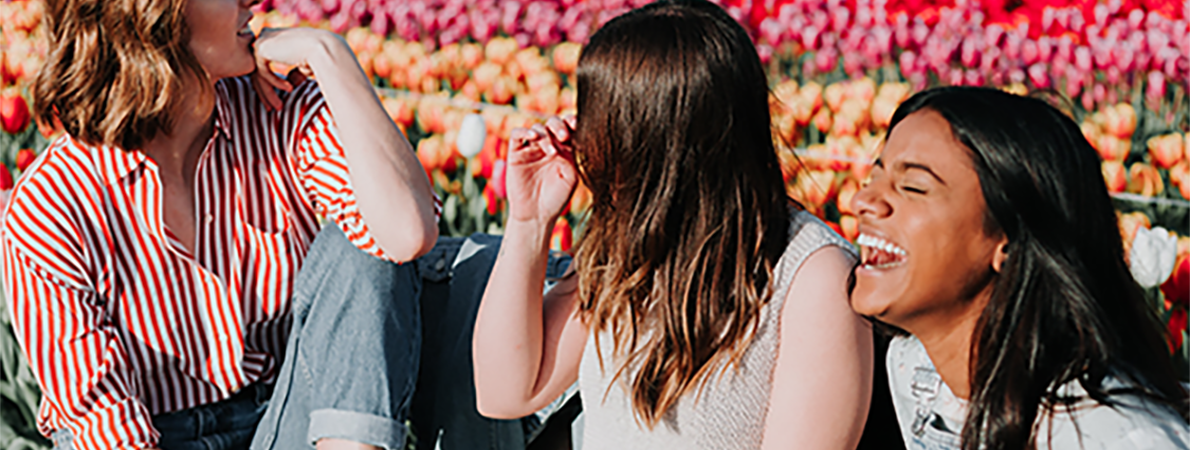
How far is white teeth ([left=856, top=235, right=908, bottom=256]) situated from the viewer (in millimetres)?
1562

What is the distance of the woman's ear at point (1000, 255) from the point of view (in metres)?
1.51

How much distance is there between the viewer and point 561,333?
79.4 inches

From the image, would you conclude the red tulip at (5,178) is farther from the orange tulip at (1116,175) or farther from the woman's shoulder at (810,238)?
the orange tulip at (1116,175)

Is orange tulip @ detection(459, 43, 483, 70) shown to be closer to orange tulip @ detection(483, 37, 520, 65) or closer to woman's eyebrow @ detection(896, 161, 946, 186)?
orange tulip @ detection(483, 37, 520, 65)

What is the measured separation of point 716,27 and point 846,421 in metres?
A: 0.67

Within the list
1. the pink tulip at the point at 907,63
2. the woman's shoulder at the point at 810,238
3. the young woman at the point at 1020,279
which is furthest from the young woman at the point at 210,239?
the pink tulip at the point at 907,63

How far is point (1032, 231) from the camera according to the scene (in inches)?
58.1

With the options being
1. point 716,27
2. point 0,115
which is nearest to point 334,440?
point 716,27

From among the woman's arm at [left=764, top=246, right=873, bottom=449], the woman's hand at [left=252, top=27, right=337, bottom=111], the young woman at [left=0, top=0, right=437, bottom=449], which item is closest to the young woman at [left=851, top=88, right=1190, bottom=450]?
the woman's arm at [left=764, top=246, right=873, bottom=449]

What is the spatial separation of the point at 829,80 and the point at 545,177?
50.5 inches

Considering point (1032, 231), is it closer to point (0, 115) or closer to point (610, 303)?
point (610, 303)

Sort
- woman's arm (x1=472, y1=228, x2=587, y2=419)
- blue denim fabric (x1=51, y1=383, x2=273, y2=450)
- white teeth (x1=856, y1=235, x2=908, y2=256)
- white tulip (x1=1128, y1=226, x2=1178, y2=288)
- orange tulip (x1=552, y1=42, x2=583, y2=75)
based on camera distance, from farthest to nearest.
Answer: orange tulip (x1=552, y1=42, x2=583, y2=75) < white tulip (x1=1128, y1=226, x2=1178, y2=288) < blue denim fabric (x1=51, y1=383, x2=273, y2=450) < woman's arm (x1=472, y1=228, x2=587, y2=419) < white teeth (x1=856, y1=235, x2=908, y2=256)

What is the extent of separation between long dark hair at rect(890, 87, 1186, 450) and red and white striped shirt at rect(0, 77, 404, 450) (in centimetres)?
115

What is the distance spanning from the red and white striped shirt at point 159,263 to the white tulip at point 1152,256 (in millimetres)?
1871
